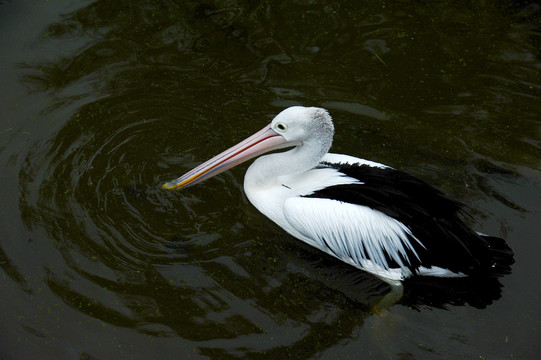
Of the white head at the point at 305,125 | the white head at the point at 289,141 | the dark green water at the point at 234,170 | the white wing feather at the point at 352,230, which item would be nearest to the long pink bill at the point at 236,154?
the white head at the point at 289,141

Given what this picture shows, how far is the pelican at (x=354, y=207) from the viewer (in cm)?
365

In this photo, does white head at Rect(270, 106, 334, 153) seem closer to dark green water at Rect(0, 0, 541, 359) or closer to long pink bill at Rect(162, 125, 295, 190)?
long pink bill at Rect(162, 125, 295, 190)

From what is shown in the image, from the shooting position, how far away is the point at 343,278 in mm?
3965

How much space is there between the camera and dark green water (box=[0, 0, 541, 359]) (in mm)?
3568

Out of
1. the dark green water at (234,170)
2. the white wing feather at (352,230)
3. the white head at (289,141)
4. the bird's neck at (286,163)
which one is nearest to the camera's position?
the dark green water at (234,170)

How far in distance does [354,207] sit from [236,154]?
0.97 metres

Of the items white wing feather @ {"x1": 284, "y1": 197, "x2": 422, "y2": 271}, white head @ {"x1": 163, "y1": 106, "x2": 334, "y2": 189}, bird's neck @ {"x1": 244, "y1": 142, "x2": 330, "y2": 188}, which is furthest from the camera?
bird's neck @ {"x1": 244, "y1": 142, "x2": 330, "y2": 188}

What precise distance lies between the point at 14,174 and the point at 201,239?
1625mm

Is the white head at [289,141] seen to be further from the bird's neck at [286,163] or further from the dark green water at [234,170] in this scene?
the dark green water at [234,170]

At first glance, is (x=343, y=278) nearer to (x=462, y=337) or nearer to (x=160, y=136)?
(x=462, y=337)

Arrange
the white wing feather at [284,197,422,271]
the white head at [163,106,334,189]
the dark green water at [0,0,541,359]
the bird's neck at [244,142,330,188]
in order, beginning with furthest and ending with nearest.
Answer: the bird's neck at [244,142,330,188]
the white head at [163,106,334,189]
the white wing feather at [284,197,422,271]
the dark green water at [0,0,541,359]

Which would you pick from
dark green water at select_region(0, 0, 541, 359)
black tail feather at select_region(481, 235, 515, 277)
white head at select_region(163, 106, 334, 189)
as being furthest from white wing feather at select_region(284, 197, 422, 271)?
black tail feather at select_region(481, 235, 515, 277)

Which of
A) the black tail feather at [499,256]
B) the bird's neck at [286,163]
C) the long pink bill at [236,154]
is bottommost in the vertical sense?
the black tail feather at [499,256]

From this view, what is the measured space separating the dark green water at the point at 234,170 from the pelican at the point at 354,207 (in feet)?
0.64
